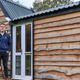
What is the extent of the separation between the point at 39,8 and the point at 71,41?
16.5 metres

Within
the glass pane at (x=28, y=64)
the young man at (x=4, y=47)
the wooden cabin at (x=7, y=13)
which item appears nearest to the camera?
the young man at (x=4, y=47)

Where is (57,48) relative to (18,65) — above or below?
above

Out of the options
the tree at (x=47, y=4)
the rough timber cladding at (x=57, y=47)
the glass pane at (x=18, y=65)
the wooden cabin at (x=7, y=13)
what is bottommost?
the glass pane at (x=18, y=65)

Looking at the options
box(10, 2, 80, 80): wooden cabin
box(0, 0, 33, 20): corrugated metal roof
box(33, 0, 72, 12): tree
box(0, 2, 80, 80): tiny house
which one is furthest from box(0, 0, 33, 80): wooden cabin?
box(33, 0, 72, 12): tree

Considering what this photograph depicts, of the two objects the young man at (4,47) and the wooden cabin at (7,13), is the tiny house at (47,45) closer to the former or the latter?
the wooden cabin at (7,13)

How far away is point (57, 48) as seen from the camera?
4.87m

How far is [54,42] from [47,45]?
0.94 feet

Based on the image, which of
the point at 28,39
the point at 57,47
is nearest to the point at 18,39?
the point at 28,39

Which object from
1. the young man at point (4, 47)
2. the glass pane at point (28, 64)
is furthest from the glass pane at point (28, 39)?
the young man at point (4, 47)

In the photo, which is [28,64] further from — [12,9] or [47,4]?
[47,4]

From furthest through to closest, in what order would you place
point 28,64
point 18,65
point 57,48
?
point 18,65 → point 28,64 → point 57,48

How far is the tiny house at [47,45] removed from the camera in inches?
177

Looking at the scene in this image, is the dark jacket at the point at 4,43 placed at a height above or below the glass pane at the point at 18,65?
above

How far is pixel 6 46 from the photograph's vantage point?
14.8ft
